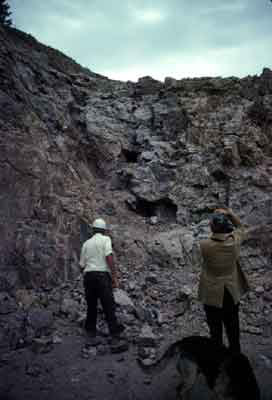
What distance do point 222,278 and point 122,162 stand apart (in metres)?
6.26

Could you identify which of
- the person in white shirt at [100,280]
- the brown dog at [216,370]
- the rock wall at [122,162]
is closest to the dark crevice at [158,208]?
the rock wall at [122,162]

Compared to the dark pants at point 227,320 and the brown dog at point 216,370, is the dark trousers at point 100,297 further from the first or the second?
the brown dog at point 216,370

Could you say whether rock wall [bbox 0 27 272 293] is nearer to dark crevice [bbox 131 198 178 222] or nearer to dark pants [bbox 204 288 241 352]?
dark crevice [bbox 131 198 178 222]

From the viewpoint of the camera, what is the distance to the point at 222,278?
3213 mm

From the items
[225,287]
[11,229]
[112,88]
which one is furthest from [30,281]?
[112,88]

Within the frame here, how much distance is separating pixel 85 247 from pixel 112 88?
836 centimetres

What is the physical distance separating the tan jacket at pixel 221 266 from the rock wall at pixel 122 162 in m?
3.18

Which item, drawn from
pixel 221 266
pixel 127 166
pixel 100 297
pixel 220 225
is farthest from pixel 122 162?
pixel 221 266

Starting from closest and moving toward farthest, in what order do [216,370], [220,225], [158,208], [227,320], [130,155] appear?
1. [216,370]
2. [220,225]
3. [227,320]
4. [158,208]
5. [130,155]

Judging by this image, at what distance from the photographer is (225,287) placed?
10.5ft

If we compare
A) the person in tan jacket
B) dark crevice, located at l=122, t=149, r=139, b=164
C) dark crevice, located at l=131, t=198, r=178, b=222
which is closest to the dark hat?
the person in tan jacket

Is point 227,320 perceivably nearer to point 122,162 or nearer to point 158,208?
point 158,208

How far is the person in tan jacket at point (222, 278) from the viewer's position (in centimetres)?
318

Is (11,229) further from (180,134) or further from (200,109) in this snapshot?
(200,109)
